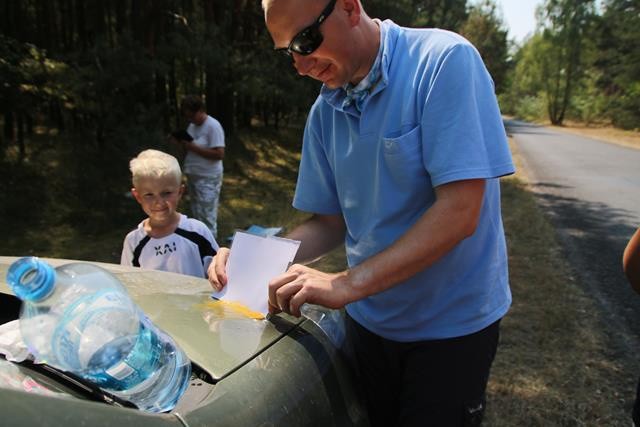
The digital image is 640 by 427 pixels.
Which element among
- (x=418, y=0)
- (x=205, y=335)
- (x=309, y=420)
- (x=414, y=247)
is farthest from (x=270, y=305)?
(x=418, y=0)

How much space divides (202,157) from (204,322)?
14.8ft

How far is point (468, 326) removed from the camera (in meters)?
1.51

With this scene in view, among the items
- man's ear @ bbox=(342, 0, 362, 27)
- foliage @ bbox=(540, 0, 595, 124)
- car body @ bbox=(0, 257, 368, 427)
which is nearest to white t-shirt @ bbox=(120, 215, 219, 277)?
car body @ bbox=(0, 257, 368, 427)

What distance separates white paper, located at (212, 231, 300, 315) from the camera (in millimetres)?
1562

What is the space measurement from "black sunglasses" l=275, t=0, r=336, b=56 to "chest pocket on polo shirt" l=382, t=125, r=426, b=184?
0.32m

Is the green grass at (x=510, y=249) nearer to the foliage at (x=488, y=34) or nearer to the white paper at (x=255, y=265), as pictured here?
the white paper at (x=255, y=265)

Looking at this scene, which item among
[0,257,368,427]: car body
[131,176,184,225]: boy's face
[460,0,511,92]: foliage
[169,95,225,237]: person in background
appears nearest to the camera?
[0,257,368,427]: car body

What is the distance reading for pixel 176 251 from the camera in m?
2.82

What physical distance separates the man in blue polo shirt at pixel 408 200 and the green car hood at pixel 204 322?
0.10m

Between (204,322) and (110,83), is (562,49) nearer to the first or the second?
(110,83)

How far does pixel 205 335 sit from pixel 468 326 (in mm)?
744

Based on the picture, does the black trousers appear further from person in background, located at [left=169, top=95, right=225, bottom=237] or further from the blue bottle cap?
person in background, located at [left=169, top=95, right=225, bottom=237]

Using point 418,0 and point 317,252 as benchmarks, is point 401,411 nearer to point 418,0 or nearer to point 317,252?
point 317,252

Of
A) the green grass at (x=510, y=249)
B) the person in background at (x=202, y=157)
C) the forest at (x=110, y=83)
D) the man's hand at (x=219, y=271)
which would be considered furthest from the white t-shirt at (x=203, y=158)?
the man's hand at (x=219, y=271)
